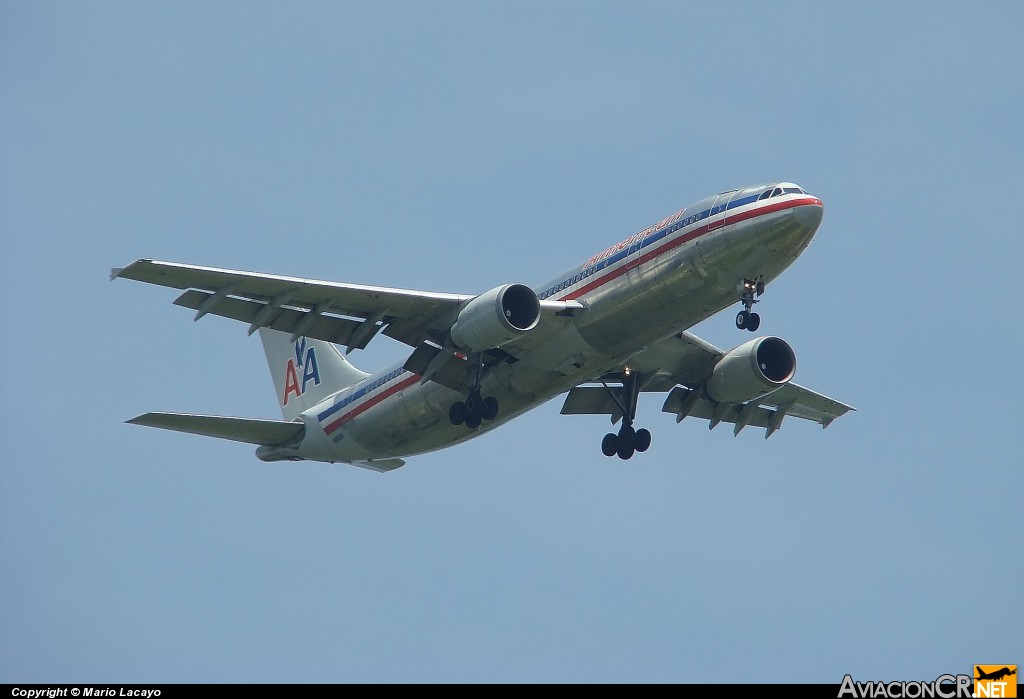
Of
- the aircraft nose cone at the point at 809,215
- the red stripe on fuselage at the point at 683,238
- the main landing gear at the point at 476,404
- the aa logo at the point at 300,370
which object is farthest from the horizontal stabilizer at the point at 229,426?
the aircraft nose cone at the point at 809,215

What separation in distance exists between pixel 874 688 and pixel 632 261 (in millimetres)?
13716

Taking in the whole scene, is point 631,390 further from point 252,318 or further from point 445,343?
point 252,318

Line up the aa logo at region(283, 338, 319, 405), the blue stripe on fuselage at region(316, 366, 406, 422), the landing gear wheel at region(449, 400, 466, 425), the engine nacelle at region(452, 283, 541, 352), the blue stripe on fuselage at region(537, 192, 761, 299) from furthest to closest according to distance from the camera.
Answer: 1. the aa logo at region(283, 338, 319, 405)
2. the blue stripe on fuselage at region(316, 366, 406, 422)
3. the landing gear wheel at region(449, 400, 466, 425)
4. the engine nacelle at region(452, 283, 541, 352)
5. the blue stripe on fuselage at region(537, 192, 761, 299)

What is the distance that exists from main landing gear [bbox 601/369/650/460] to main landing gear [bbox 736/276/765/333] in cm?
786

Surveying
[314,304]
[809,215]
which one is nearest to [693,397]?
[809,215]

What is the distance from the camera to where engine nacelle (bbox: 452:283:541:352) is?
39.9m

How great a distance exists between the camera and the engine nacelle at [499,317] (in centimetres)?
3991

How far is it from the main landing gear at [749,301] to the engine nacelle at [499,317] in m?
5.09

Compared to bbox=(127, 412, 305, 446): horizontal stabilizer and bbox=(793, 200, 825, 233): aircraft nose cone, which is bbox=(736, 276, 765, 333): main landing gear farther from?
bbox=(127, 412, 305, 446): horizontal stabilizer

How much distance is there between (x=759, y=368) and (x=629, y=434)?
444cm

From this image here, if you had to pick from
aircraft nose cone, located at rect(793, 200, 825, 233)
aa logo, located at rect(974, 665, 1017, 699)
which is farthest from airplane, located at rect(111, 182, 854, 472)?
aa logo, located at rect(974, 665, 1017, 699)

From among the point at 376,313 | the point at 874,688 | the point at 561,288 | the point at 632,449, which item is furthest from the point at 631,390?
the point at 874,688

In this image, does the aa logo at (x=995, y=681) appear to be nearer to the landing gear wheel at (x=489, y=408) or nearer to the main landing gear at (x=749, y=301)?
the main landing gear at (x=749, y=301)

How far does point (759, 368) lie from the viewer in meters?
45.1
